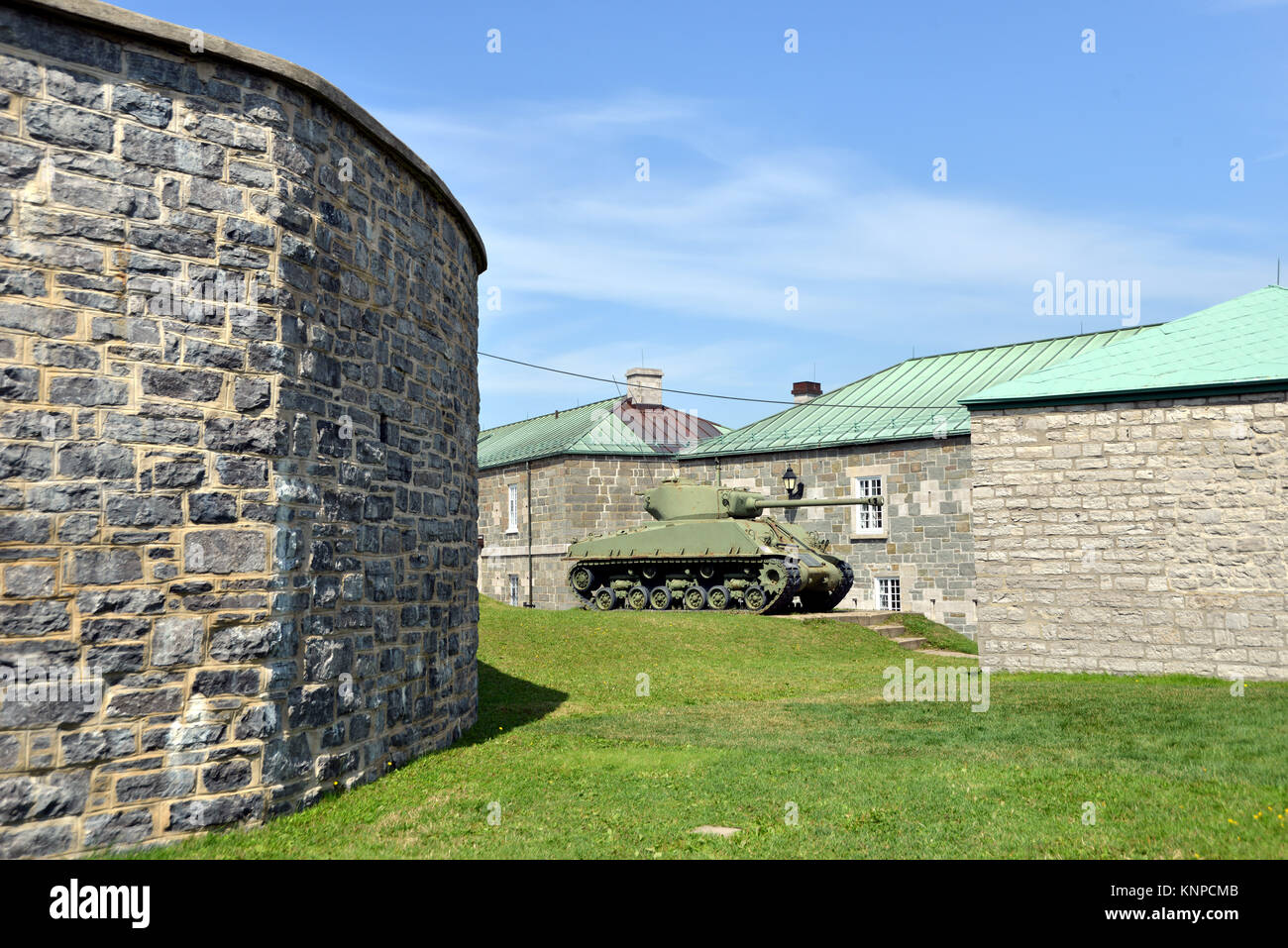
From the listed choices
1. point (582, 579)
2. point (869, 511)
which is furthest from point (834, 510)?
point (582, 579)

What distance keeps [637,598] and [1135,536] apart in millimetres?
13765

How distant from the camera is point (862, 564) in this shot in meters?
24.4

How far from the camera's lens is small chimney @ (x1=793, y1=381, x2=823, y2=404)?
2964cm

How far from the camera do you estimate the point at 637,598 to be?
985 inches

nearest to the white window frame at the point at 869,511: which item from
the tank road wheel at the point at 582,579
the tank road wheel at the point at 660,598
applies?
the tank road wheel at the point at 660,598

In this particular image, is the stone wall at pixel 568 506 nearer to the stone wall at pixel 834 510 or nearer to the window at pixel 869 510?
the stone wall at pixel 834 510

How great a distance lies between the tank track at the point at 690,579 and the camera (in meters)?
22.4

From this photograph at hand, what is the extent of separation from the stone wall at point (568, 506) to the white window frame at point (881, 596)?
6883 millimetres

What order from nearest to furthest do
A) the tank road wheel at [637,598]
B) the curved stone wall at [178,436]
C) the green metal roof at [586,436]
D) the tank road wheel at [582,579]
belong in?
the curved stone wall at [178,436] < the tank road wheel at [637,598] < the tank road wheel at [582,579] < the green metal roof at [586,436]

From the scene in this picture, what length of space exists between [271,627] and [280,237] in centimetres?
241

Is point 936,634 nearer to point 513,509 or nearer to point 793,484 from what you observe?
point 793,484

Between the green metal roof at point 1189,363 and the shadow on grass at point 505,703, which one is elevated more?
the green metal roof at point 1189,363
